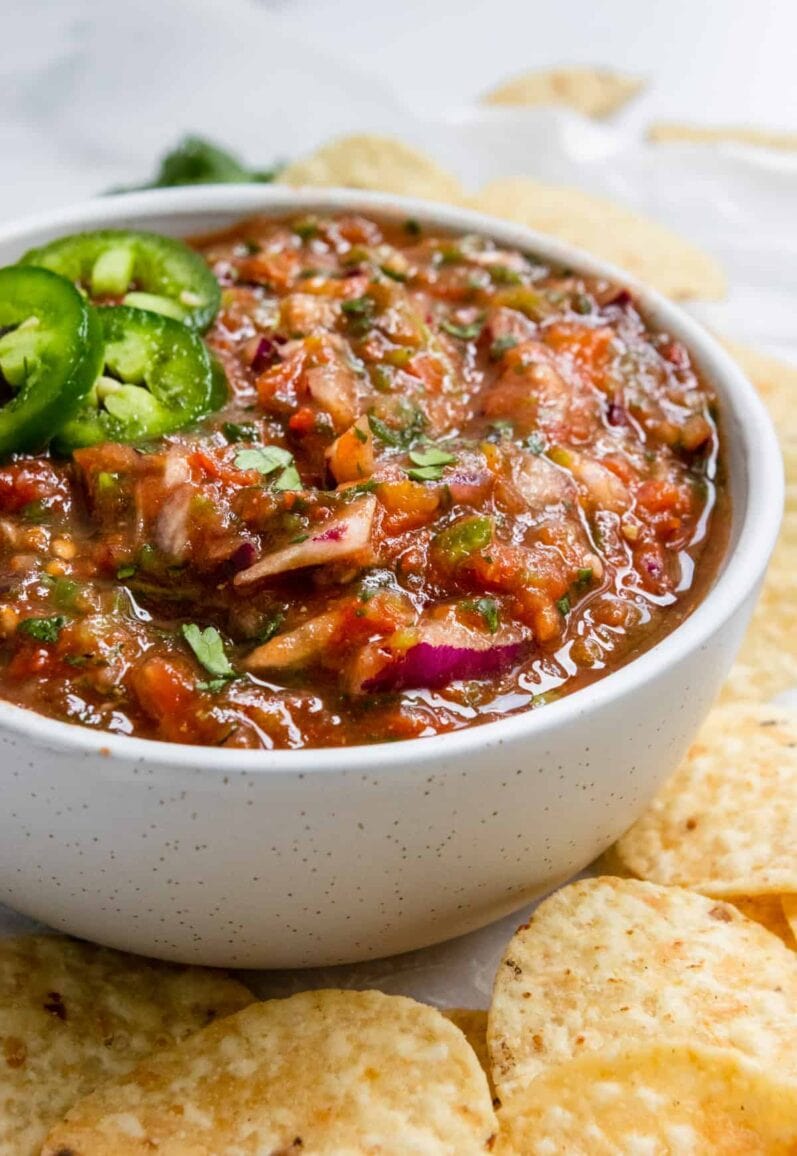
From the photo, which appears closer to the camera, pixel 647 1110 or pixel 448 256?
pixel 647 1110

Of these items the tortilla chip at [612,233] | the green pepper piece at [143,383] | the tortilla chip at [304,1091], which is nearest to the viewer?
the tortilla chip at [304,1091]

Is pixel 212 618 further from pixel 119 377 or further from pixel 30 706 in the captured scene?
pixel 119 377

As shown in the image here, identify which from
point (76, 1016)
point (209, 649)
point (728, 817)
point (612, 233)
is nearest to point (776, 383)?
point (612, 233)

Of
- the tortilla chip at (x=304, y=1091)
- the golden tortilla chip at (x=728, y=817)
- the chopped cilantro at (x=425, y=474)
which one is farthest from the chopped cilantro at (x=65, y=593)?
the golden tortilla chip at (x=728, y=817)

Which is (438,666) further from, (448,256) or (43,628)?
(448,256)

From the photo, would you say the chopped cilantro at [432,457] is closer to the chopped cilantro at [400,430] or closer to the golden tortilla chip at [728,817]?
the chopped cilantro at [400,430]
